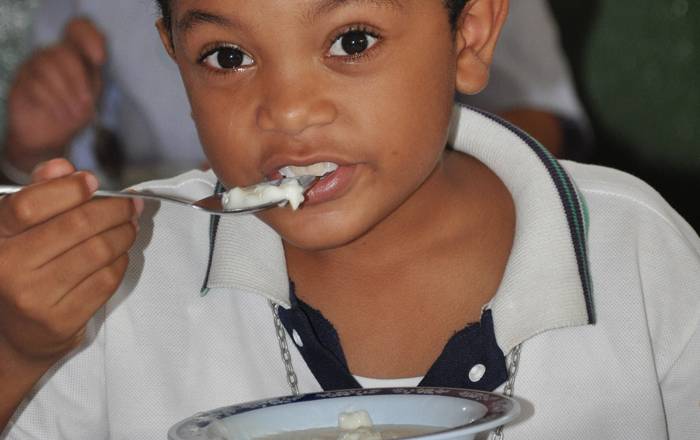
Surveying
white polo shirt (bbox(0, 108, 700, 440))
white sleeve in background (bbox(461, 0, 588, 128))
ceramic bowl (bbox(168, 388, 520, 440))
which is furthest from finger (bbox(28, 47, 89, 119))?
ceramic bowl (bbox(168, 388, 520, 440))

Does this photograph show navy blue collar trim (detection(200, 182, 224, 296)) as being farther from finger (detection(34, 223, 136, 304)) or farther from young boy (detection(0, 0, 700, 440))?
finger (detection(34, 223, 136, 304))

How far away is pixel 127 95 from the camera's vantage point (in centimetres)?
179

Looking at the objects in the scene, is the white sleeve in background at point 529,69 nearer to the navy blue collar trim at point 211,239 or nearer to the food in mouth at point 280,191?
the navy blue collar trim at point 211,239

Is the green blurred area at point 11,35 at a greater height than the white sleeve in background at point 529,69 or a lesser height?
greater

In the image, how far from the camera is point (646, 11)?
2152 millimetres

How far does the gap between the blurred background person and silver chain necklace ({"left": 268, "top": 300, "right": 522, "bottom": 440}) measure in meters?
0.81

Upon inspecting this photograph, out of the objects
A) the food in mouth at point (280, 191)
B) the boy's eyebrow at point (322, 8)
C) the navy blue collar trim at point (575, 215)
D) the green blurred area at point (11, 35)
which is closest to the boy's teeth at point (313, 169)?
the food in mouth at point (280, 191)

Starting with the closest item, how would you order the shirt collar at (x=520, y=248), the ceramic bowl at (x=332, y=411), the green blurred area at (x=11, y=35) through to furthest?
the ceramic bowl at (x=332, y=411)
the shirt collar at (x=520, y=248)
the green blurred area at (x=11, y=35)

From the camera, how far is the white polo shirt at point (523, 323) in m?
0.94

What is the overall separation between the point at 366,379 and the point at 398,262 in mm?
124

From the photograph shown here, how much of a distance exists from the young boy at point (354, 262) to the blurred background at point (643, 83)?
1.13 metres

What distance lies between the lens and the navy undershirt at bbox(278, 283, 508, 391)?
36.3 inches

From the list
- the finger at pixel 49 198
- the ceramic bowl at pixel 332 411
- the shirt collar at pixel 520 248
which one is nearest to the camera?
the ceramic bowl at pixel 332 411

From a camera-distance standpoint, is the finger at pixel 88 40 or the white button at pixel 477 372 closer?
the white button at pixel 477 372
